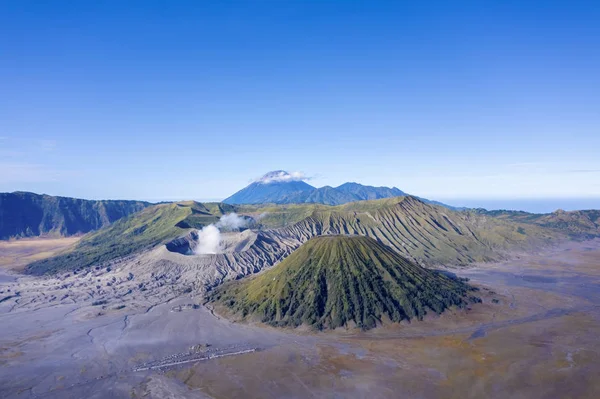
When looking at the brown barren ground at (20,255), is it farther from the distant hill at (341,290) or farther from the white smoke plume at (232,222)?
the distant hill at (341,290)

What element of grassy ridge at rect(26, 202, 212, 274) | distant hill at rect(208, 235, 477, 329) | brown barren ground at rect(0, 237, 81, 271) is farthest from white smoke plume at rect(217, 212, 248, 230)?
brown barren ground at rect(0, 237, 81, 271)

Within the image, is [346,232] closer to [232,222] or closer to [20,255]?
[232,222]

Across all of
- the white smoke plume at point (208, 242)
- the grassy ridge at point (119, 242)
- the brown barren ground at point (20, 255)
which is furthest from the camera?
the brown barren ground at point (20, 255)

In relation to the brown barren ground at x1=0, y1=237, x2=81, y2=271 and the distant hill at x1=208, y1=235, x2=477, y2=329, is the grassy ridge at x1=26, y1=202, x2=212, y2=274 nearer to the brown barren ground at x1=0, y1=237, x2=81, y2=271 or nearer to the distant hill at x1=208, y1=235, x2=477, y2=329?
the brown barren ground at x1=0, y1=237, x2=81, y2=271

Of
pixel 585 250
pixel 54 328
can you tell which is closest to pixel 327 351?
pixel 54 328

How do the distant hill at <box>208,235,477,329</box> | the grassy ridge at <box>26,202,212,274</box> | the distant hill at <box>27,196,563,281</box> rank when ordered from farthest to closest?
1. the grassy ridge at <box>26,202,212,274</box>
2. the distant hill at <box>27,196,563,281</box>
3. the distant hill at <box>208,235,477,329</box>

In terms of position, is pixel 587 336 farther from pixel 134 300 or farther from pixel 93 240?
pixel 93 240

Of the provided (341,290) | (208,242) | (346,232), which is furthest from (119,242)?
(341,290)

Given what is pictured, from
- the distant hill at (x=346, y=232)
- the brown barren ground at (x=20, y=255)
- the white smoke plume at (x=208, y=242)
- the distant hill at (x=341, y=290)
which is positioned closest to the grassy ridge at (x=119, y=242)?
the distant hill at (x=346, y=232)
